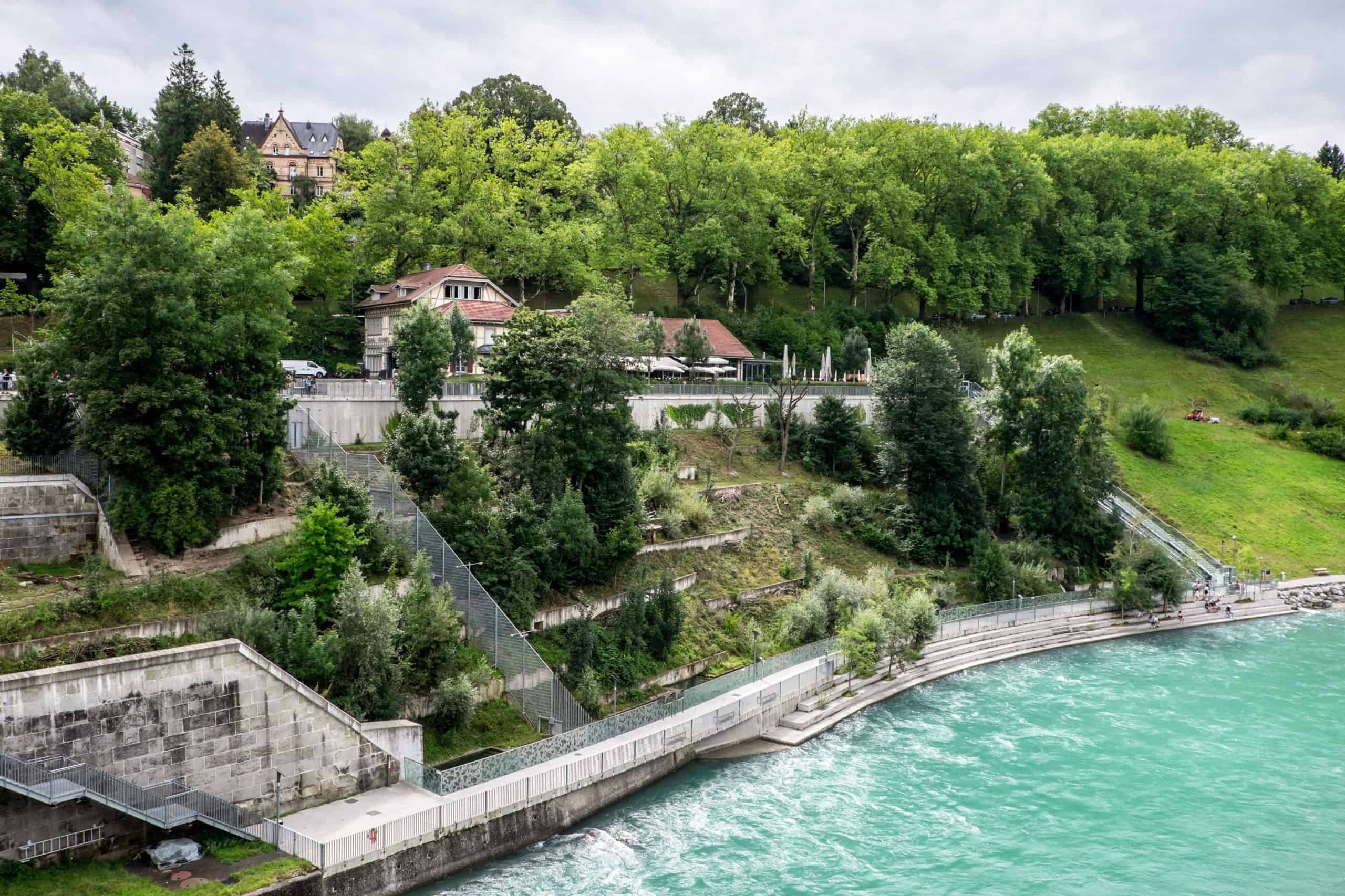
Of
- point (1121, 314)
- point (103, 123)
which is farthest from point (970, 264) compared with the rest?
point (103, 123)

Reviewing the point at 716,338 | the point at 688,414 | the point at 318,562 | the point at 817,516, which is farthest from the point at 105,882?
the point at 716,338

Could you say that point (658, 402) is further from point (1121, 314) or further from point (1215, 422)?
point (1121, 314)

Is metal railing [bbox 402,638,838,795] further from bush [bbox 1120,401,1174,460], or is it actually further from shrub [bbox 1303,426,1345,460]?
shrub [bbox 1303,426,1345,460]

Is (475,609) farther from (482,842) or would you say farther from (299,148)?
(299,148)

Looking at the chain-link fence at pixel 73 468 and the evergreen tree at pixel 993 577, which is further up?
the chain-link fence at pixel 73 468

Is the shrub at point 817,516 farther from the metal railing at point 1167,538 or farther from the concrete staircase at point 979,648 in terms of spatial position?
the metal railing at point 1167,538

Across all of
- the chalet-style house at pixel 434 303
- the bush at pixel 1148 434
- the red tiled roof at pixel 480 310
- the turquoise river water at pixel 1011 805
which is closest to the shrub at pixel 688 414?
the red tiled roof at pixel 480 310
